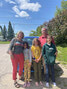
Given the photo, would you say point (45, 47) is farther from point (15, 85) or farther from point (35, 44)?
point (15, 85)

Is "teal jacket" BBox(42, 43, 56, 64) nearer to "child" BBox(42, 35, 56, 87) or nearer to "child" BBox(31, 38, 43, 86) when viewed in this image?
"child" BBox(42, 35, 56, 87)

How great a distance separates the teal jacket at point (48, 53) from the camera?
9.29 feet

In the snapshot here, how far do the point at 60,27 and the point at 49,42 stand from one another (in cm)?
1148

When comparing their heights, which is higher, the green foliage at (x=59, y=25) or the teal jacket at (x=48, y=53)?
the green foliage at (x=59, y=25)

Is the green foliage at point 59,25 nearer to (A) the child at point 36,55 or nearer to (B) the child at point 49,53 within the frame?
(B) the child at point 49,53

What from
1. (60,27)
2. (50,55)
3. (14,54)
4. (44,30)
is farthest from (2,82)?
(60,27)

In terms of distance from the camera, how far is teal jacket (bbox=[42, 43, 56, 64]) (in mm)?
2832

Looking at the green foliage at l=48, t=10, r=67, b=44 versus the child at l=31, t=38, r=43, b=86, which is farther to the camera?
the green foliage at l=48, t=10, r=67, b=44

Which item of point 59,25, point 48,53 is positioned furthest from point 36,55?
point 59,25

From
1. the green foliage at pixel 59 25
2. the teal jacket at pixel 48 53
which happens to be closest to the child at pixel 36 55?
the teal jacket at pixel 48 53

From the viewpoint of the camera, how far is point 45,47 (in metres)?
2.86

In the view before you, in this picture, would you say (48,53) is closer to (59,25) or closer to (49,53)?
(49,53)

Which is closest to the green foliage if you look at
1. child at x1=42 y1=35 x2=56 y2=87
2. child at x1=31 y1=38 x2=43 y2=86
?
child at x1=42 y1=35 x2=56 y2=87

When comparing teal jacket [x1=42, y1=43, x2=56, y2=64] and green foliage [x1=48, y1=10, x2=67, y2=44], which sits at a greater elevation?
green foliage [x1=48, y1=10, x2=67, y2=44]
